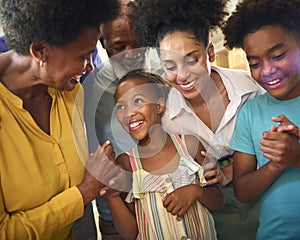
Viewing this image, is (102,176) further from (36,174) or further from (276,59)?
(276,59)

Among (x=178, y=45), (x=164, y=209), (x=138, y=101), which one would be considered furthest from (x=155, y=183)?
(x=178, y=45)

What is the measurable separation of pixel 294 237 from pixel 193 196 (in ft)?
0.60

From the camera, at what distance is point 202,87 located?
0.66 m

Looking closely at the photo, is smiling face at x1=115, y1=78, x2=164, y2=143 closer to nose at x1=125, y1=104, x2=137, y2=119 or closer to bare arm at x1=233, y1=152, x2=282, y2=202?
nose at x1=125, y1=104, x2=137, y2=119

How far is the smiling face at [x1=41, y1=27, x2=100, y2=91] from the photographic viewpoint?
0.59 meters

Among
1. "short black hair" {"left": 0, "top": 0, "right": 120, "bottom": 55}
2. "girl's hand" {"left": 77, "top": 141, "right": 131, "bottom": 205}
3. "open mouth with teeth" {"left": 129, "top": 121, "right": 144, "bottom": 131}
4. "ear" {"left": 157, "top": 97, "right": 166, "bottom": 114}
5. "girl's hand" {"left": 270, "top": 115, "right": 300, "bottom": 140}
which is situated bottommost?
"girl's hand" {"left": 77, "top": 141, "right": 131, "bottom": 205}

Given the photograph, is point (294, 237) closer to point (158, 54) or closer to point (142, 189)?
point (142, 189)

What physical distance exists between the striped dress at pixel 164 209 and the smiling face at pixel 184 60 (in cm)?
14

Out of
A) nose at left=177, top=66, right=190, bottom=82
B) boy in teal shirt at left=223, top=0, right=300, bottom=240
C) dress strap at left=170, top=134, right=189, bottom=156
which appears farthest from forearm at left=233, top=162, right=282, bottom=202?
nose at left=177, top=66, right=190, bottom=82

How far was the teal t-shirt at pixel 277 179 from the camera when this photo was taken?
23.5 inches

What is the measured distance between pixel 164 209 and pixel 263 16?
388 mm

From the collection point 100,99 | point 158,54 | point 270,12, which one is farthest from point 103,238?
point 270,12

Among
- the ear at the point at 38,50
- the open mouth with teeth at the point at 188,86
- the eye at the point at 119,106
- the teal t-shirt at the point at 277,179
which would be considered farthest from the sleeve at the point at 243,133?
the ear at the point at 38,50

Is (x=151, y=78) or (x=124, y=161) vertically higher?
(x=151, y=78)
